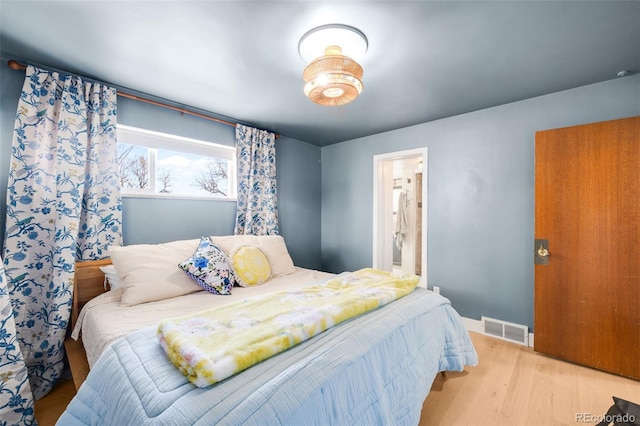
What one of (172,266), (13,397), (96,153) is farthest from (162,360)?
(96,153)

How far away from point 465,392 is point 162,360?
1898 millimetres

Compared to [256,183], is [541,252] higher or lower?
lower

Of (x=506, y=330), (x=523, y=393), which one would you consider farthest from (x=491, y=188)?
(x=523, y=393)

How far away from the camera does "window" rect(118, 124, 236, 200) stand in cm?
241

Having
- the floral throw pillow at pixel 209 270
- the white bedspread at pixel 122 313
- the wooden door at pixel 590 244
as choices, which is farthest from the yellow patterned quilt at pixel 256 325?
the wooden door at pixel 590 244

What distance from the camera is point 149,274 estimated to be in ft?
6.06

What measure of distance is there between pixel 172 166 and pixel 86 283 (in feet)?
4.01

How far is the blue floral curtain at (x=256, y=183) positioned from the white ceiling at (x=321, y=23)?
0.68 meters

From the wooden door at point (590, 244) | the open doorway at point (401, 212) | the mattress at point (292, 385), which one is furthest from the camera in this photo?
the open doorway at point (401, 212)

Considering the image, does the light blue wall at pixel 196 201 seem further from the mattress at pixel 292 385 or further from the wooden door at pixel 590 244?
the wooden door at pixel 590 244

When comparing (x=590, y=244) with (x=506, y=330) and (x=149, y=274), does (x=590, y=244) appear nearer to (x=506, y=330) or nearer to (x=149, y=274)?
(x=506, y=330)

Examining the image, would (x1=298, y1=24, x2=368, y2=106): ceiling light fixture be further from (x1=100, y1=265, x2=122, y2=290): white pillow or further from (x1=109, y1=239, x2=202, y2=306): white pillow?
(x1=100, y1=265, x2=122, y2=290): white pillow

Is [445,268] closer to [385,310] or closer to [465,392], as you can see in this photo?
[465,392]

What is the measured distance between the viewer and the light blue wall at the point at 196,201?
184 centimetres
